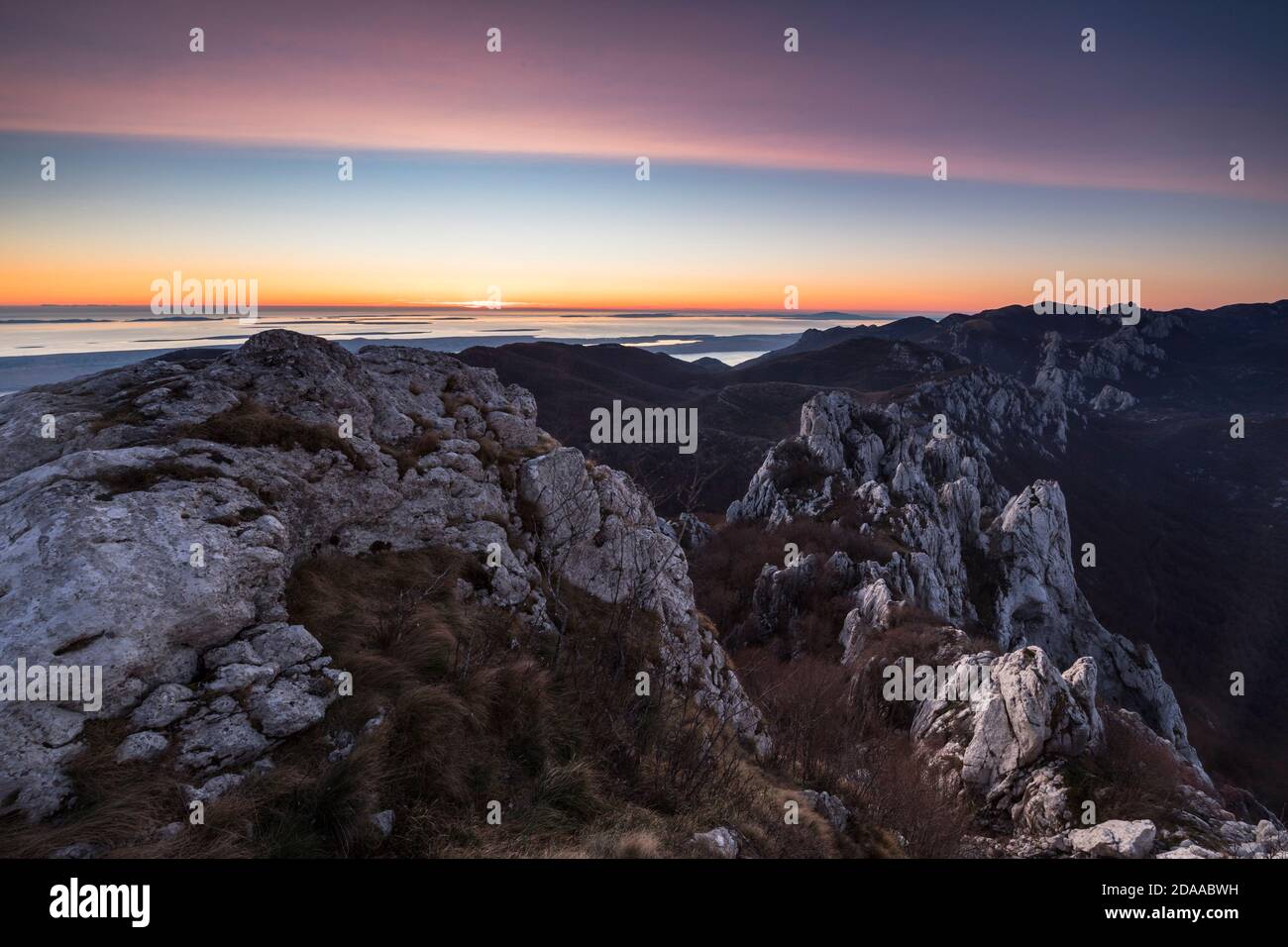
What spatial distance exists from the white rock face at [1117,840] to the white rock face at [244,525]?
32.1 ft

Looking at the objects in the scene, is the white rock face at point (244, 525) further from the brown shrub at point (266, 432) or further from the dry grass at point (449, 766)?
the dry grass at point (449, 766)

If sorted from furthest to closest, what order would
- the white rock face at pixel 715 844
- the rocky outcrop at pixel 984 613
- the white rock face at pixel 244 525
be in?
the rocky outcrop at pixel 984 613 < the white rock face at pixel 715 844 < the white rock face at pixel 244 525

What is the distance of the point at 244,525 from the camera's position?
8.42 meters

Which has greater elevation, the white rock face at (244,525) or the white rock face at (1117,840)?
the white rock face at (244,525)

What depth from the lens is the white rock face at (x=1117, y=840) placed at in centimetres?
1407

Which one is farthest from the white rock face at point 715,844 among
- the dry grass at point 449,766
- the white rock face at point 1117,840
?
the white rock face at point 1117,840

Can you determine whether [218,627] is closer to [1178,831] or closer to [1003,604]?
[1178,831]

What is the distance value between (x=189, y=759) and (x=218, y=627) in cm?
183

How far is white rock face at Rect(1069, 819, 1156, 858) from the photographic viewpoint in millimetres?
14070

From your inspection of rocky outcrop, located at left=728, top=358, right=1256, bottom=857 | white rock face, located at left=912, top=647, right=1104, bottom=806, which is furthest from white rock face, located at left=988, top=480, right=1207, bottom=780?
white rock face, located at left=912, top=647, right=1104, bottom=806

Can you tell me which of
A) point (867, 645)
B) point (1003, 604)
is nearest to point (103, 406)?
point (867, 645)

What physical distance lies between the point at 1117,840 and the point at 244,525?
21548 millimetres

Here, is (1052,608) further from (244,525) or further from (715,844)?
(244,525)

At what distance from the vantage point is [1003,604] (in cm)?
6241
